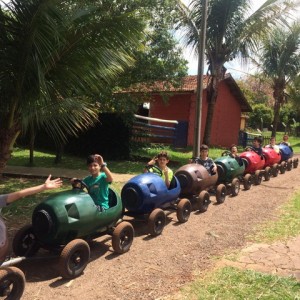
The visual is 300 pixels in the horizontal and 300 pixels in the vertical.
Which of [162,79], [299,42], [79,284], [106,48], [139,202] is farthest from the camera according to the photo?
[299,42]

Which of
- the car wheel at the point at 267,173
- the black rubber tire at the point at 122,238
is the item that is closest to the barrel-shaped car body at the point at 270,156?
the car wheel at the point at 267,173

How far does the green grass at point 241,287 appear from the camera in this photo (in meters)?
4.04

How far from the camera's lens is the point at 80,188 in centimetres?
496

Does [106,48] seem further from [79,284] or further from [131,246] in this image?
[79,284]

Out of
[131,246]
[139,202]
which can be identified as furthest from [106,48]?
[131,246]

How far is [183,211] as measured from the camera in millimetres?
6863

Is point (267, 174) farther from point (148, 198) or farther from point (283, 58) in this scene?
point (283, 58)

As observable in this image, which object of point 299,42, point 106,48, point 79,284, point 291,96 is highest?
point 299,42

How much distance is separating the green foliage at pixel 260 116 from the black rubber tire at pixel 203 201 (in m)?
36.7

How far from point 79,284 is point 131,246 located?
54.5 inches

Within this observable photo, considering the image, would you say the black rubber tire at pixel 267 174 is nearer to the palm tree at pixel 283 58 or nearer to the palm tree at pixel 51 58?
the palm tree at pixel 51 58

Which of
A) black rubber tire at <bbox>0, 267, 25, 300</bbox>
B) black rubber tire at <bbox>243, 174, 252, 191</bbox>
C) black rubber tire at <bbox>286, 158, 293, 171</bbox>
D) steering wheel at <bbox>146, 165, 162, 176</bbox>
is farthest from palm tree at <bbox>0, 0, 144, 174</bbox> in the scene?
black rubber tire at <bbox>286, 158, 293, 171</bbox>

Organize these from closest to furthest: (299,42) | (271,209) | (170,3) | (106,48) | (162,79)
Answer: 1. (106,48)
2. (271,209)
3. (170,3)
4. (162,79)
5. (299,42)

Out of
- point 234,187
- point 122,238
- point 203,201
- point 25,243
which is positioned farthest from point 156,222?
point 234,187
